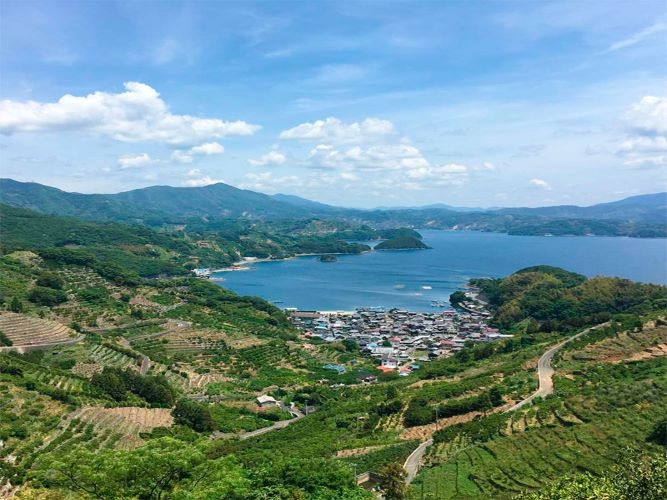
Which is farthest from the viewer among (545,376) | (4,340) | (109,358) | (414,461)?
(109,358)

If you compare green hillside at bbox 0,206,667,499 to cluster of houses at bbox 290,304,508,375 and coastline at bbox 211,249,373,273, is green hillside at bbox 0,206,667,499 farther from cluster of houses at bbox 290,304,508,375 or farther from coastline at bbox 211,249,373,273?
coastline at bbox 211,249,373,273

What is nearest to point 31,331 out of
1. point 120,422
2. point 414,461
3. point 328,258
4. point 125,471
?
point 120,422

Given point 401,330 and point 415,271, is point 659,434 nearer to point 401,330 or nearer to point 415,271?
point 401,330

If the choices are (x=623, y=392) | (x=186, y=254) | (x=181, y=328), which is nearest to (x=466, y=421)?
(x=623, y=392)

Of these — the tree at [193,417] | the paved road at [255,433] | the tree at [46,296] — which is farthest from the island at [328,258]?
the tree at [193,417]

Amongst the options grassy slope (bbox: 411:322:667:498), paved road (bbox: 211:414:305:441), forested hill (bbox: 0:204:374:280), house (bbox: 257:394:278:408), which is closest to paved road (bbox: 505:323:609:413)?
grassy slope (bbox: 411:322:667:498)

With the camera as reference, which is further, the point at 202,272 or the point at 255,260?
the point at 255,260

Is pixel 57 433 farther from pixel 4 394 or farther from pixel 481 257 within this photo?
pixel 481 257
